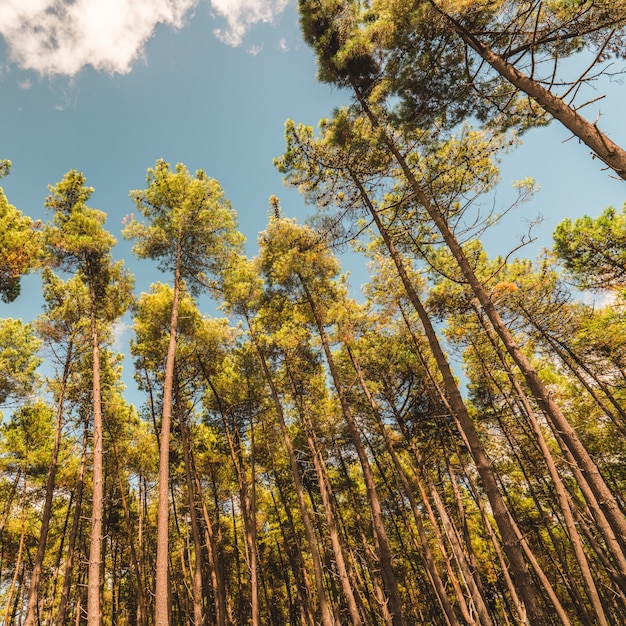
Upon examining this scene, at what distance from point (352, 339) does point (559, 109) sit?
7.76m

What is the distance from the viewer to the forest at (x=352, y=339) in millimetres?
6137

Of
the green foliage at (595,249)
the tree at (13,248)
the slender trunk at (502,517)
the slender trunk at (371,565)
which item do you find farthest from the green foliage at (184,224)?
the green foliage at (595,249)

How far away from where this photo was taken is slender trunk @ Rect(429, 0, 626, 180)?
13.8 feet

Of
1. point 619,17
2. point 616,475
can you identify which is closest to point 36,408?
point 619,17

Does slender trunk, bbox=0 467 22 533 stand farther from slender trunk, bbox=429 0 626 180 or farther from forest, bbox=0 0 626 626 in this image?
slender trunk, bbox=429 0 626 180

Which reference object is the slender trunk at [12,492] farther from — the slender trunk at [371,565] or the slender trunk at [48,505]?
the slender trunk at [371,565]

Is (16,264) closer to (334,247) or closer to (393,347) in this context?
(334,247)

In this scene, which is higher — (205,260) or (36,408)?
(205,260)

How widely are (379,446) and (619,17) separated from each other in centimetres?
1459

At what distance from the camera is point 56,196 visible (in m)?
9.87

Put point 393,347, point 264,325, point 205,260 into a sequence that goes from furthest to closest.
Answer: point 393,347
point 264,325
point 205,260

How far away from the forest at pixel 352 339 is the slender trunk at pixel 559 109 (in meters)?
0.03

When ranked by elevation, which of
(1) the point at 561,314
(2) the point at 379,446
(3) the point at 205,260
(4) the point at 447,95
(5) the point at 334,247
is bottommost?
(2) the point at 379,446

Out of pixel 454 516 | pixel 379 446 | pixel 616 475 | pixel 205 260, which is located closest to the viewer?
pixel 205 260
